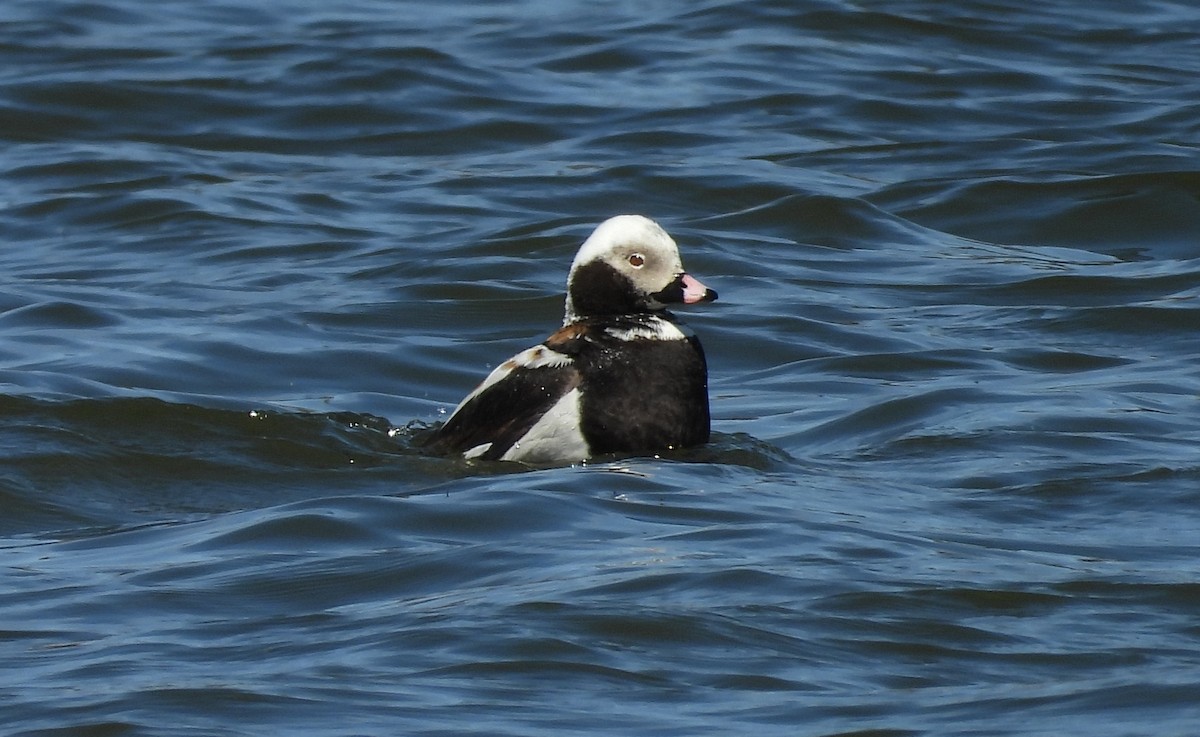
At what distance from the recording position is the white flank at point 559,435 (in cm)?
836

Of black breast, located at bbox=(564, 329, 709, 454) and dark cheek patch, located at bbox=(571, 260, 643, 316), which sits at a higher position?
dark cheek patch, located at bbox=(571, 260, 643, 316)

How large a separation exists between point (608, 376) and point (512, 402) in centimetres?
41

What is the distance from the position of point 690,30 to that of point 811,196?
6.18 meters

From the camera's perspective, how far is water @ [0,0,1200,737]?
19.0ft

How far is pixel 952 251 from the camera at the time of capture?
13438mm

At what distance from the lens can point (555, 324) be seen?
39.1 ft

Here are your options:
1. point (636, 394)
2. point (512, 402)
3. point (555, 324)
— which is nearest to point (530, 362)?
point (512, 402)

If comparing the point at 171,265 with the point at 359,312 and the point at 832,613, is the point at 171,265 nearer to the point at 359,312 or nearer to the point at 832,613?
the point at 359,312

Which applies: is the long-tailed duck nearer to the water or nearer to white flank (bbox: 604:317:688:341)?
white flank (bbox: 604:317:688:341)

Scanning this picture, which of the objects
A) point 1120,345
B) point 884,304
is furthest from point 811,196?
point 1120,345

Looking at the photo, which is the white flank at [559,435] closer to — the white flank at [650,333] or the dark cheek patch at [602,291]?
the white flank at [650,333]

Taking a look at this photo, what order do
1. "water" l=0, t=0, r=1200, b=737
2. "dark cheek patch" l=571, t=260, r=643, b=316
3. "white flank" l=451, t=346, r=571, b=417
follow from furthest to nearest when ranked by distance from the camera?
"dark cheek patch" l=571, t=260, r=643, b=316 < "white flank" l=451, t=346, r=571, b=417 < "water" l=0, t=0, r=1200, b=737

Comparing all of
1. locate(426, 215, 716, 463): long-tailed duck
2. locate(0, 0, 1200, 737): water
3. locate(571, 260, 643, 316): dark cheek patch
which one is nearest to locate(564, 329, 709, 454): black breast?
locate(426, 215, 716, 463): long-tailed duck

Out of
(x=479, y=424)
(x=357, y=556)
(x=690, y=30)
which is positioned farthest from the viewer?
(x=690, y=30)
